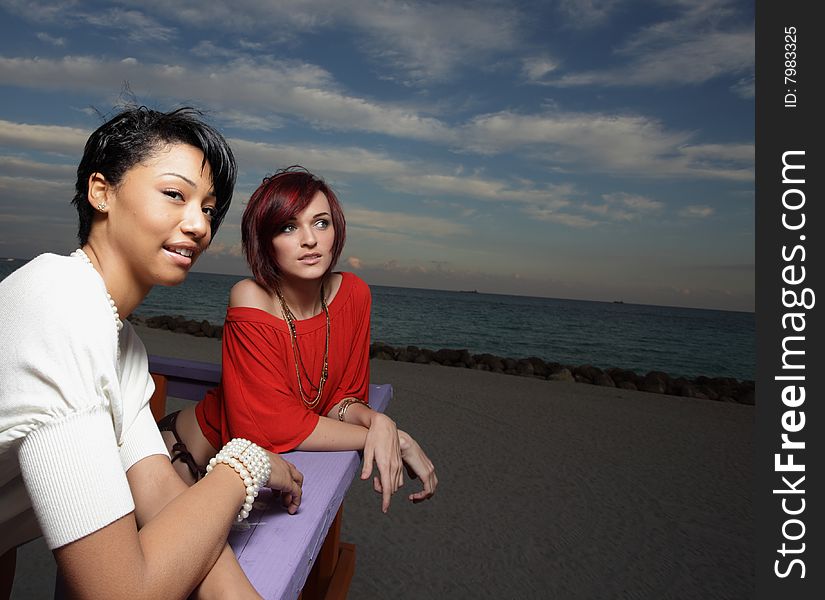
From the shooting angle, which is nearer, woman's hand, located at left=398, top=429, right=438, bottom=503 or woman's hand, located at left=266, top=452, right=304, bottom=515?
woman's hand, located at left=266, top=452, right=304, bottom=515

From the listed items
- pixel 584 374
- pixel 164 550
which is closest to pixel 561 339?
pixel 584 374

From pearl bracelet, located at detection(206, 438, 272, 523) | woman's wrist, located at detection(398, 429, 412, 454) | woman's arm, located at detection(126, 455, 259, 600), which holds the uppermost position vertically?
pearl bracelet, located at detection(206, 438, 272, 523)

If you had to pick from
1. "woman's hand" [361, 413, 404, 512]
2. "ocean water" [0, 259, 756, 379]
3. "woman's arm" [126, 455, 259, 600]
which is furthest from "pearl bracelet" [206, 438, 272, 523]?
"ocean water" [0, 259, 756, 379]

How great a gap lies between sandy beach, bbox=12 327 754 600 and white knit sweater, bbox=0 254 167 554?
229 centimetres

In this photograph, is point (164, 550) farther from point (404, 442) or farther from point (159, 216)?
point (404, 442)

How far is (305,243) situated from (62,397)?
41.4 inches

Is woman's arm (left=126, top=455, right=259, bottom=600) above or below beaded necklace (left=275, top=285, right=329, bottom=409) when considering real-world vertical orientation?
below

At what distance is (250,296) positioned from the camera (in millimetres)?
1713

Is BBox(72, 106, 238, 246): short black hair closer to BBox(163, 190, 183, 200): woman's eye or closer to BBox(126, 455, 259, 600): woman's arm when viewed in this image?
BBox(163, 190, 183, 200): woman's eye

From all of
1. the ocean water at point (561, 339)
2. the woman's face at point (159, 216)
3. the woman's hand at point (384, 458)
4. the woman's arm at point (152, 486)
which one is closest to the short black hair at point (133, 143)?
the woman's face at point (159, 216)

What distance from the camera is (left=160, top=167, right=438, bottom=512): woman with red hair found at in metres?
1.51

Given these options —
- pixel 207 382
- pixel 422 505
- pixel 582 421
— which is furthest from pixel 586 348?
pixel 207 382

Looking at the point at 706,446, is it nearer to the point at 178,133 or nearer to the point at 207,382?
the point at 207,382

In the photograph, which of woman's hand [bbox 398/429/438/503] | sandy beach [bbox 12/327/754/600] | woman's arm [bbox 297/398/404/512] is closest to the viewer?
woman's arm [bbox 297/398/404/512]
